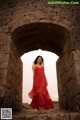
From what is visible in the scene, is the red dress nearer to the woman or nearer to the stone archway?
the woman

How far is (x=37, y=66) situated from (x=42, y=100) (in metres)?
0.99

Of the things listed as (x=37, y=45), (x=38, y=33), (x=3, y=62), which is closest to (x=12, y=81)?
(x=3, y=62)

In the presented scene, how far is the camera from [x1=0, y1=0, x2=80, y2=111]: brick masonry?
4224 mm

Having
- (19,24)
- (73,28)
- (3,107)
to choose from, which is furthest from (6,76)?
(73,28)

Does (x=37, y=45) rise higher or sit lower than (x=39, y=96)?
higher

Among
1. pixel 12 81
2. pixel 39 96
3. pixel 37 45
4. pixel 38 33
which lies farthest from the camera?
pixel 37 45

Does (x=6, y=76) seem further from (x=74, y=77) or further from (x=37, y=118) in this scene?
(x=74, y=77)

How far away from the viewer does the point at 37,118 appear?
3.25m

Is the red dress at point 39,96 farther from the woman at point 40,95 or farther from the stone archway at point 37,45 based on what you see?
the stone archway at point 37,45

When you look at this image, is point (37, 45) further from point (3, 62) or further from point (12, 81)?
point (3, 62)

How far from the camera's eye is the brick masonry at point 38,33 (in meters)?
4.22

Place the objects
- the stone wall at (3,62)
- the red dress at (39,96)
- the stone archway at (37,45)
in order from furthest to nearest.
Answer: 1. the stone archway at (37,45)
2. the red dress at (39,96)
3. the stone wall at (3,62)

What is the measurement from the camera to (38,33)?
17.6 ft

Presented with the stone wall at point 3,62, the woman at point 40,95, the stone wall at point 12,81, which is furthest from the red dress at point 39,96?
the stone wall at point 3,62
